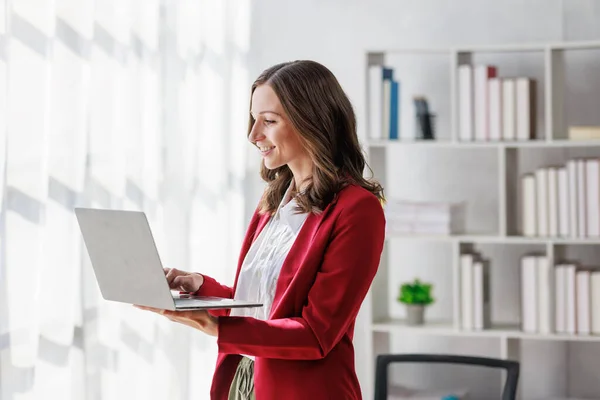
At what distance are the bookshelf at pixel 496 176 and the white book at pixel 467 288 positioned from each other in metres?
0.02

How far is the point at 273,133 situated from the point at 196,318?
0.41 meters

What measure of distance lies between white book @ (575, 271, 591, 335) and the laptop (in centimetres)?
212

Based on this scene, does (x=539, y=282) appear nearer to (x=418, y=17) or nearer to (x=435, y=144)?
(x=435, y=144)

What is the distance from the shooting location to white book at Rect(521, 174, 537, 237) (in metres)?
3.38

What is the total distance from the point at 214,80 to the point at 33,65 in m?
1.29

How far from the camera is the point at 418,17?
3.84 meters

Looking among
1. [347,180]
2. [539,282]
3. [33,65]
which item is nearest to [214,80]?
[33,65]

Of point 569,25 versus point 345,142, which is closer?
point 345,142

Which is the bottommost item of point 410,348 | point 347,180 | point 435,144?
point 410,348

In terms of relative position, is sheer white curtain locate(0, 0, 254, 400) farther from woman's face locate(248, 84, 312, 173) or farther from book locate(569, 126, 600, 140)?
book locate(569, 126, 600, 140)

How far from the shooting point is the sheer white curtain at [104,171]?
205 centimetres

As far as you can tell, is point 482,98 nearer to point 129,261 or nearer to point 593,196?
point 593,196

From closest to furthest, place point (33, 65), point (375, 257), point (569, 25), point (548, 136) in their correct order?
point (375, 257), point (33, 65), point (548, 136), point (569, 25)

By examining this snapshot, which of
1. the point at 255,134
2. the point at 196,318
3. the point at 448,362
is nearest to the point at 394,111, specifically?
the point at 448,362
